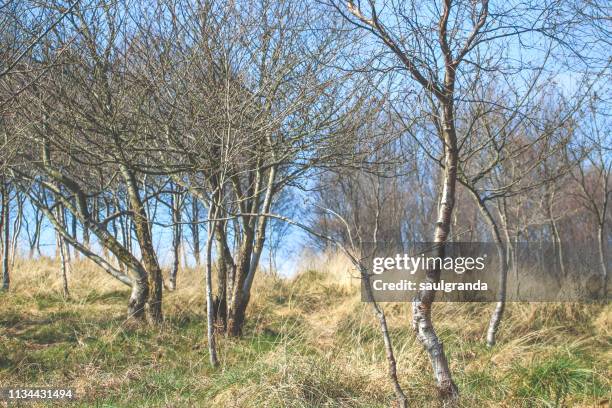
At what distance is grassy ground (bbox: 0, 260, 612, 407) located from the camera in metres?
4.83

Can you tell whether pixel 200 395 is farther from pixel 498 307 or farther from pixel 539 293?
pixel 539 293

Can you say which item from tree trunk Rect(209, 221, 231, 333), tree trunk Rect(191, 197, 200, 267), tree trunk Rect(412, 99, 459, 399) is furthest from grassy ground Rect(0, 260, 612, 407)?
tree trunk Rect(191, 197, 200, 267)

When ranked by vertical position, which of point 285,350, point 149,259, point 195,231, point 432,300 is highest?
point 195,231

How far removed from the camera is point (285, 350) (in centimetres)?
553

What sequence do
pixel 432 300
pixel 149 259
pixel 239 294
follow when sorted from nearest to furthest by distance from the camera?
1. pixel 432 300
2. pixel 239 294
3. pixel 149 259

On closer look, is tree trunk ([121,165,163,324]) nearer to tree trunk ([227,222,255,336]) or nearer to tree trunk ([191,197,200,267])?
tree trunk ([227,222,255,336])

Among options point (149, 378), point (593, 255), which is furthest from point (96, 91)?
point (593, 255)

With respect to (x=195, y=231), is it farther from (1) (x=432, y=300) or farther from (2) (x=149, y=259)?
(1) (x=432, y=300)

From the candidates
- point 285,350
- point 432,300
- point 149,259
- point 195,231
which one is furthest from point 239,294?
point 195,231

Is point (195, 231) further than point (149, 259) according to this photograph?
Yes

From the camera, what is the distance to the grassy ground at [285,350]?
4.83m

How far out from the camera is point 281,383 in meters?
4.89

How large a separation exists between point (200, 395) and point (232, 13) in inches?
146

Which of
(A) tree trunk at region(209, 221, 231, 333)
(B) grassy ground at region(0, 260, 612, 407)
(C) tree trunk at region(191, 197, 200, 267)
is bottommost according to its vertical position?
(B) grassy ground at region(0, 260, 612, 407)
